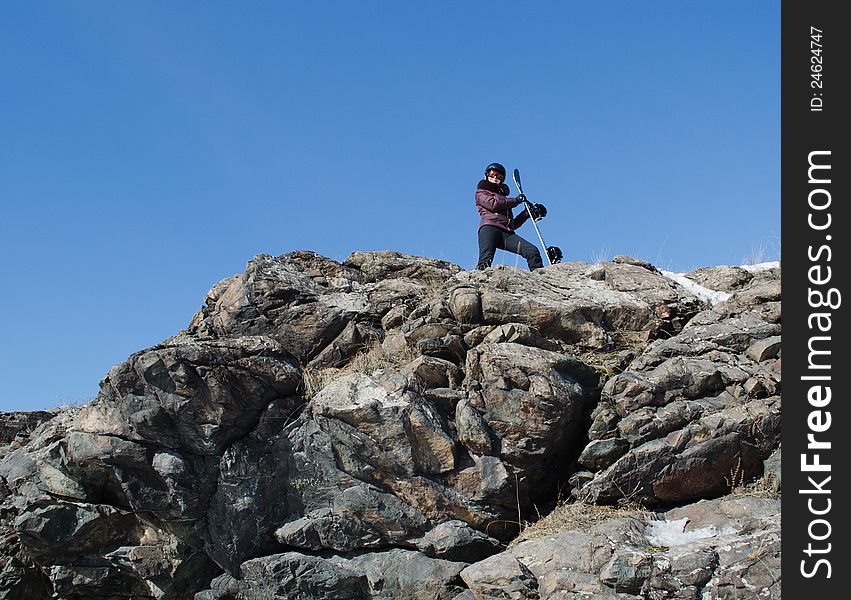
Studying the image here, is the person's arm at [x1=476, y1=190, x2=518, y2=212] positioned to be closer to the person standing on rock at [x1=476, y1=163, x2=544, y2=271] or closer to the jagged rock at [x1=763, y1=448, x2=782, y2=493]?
the person standing on rock at [x1=476, y1=163, x2=544, y2=271]

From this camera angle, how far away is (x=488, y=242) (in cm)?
1602

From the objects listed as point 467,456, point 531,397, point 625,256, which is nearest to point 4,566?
point 467,456

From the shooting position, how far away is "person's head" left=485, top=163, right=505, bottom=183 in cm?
1692

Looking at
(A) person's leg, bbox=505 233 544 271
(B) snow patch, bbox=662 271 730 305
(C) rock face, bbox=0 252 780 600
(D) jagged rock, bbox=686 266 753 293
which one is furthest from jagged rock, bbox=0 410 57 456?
(D) jagged rock, bbox=686 266 753 293

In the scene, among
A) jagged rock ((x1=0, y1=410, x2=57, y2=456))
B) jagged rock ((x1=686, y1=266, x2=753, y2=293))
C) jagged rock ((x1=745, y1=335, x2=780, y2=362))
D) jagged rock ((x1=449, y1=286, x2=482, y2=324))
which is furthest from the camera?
jagged rock ((x1=0, y1=410, x2=57, y2=456))

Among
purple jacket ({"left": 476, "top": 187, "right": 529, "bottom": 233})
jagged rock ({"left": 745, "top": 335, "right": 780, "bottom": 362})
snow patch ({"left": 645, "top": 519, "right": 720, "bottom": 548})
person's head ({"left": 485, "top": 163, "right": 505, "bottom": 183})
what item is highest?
person's head ({"left": 485, "top": 163, "right": 505, "bottom": 183})

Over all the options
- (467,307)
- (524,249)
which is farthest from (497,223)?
(467,307)

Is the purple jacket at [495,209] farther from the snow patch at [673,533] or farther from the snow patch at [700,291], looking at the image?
the snow patch at [673,533]

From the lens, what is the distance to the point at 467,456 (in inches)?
449

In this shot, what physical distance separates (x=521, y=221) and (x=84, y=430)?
9643mm

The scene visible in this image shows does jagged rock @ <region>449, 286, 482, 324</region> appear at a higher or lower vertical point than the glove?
lower

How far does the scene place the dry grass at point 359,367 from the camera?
41.5ft

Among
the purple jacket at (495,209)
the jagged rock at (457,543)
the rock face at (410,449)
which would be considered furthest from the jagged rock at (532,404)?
the purple jacket at (495,209)
